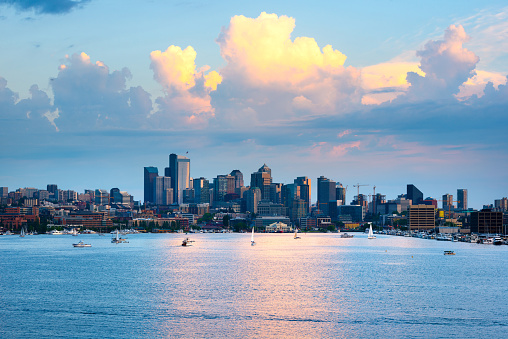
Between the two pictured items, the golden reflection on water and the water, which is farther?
the golden reflection on water

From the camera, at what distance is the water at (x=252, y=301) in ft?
221

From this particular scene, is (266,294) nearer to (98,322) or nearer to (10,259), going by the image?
(98,322)

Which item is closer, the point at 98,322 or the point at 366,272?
the point at 98,322

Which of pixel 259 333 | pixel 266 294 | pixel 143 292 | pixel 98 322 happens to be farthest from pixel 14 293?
pixel 259 333

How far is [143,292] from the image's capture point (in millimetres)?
91688

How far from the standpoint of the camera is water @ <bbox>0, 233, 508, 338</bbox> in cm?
6738

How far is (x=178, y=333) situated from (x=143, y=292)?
89.2 feet

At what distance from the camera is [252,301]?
8400cm

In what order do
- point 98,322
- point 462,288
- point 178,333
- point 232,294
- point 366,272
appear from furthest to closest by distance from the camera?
point 366,272, point 462,288, point 232,294, point 98,322, point 178,333

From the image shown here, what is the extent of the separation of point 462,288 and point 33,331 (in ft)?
193

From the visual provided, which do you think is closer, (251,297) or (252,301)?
(252,301)

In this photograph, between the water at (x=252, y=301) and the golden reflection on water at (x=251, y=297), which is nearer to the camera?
the water at (x=252, y=301)

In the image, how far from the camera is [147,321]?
233 feet

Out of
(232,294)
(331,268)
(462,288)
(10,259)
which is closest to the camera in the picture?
(232,294)
